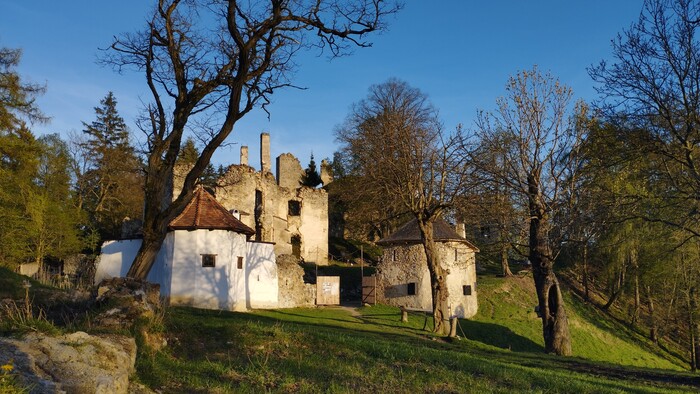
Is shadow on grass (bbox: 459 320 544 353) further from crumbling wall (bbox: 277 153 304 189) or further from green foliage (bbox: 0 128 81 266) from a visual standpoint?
crumbling wall (bbox: 277 153 304 189)

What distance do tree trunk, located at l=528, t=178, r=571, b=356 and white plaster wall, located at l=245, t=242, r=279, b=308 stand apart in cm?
1450

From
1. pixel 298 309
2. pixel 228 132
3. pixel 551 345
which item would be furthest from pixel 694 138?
pixel 298 309

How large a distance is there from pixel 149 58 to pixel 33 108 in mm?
18808

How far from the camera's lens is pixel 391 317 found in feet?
98.9

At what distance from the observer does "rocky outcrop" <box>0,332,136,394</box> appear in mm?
5906

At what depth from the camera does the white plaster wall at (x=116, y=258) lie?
30.4 m

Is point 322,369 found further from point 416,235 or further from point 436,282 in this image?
point 416,235

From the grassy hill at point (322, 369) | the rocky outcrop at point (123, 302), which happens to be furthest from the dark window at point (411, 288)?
the rocky outcrop at point (123, 302)

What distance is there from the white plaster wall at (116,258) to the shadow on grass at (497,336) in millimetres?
18175

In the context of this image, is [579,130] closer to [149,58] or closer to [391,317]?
[391,317]

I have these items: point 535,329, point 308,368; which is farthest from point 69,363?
point 535,329

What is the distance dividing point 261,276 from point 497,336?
13.6m

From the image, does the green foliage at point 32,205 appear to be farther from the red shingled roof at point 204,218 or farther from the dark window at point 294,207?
the dark window at point 294,207

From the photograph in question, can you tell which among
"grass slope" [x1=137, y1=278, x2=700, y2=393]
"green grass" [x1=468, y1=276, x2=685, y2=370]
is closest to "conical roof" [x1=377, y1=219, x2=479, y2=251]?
"green grass" [x1=468, y1=276, x2=685, y2=370]
